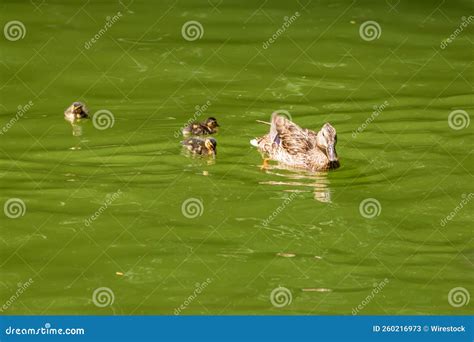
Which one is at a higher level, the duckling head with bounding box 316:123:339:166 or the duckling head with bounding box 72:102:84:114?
the duckling head with bounding box 316:123:339:166

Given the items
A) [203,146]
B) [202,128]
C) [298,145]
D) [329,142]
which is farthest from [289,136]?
[203,146]

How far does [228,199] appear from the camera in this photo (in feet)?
44.2

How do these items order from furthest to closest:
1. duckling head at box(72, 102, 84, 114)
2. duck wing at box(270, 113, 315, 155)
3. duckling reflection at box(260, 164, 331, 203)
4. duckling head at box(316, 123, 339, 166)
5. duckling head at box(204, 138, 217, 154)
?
1. duckling head at box(72, 102, 84, 114)
2. duck wing at box(270, 113, 315, 155)
3. duckling head at box(204, 138, 217, 154)
4. duckling head at box(316, 123, 339, 166)
5. duckling reflection at box(260, 164, 331, 203)

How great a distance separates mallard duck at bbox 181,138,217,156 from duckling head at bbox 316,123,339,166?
1.21 metres

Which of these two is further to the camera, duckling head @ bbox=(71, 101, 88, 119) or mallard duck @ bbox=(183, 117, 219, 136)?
duckling head @ bbox=(71, 101, 88, 119)

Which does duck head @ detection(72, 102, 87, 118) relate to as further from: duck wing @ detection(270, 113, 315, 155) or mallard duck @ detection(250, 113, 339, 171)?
duck wing @ detection(270, 113, 315, 155)

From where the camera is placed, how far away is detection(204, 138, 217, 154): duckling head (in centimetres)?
1465

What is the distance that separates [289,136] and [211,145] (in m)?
1.05

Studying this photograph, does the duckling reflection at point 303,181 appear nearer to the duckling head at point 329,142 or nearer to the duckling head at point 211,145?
the duckling head at point 329,142

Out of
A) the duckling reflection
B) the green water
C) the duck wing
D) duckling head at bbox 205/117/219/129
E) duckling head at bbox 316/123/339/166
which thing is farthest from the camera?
duckling head at bbox 205/117/219/129

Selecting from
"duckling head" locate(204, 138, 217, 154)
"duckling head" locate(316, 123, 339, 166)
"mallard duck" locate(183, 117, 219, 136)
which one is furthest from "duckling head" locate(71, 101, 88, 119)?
"duckling head" locate(316, 123, 339, 166)

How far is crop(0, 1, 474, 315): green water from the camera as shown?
11492 millimetres

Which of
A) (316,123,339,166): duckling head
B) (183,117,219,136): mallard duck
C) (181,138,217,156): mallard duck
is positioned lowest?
(181,138,217,156): mallard duck

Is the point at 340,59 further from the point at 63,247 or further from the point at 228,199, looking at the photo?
the point at 63,247
